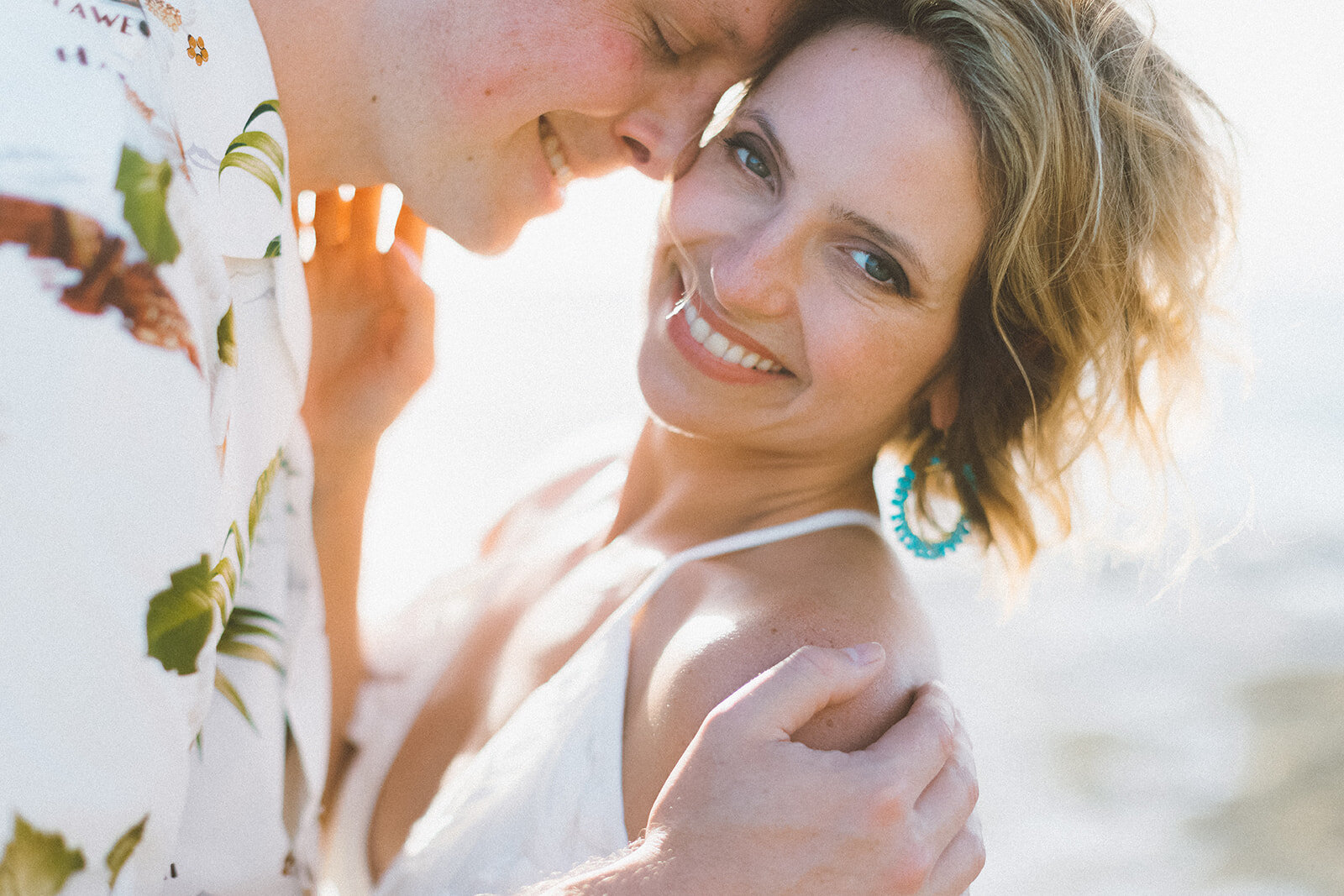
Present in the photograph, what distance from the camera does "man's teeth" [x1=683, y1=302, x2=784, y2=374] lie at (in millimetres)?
2246

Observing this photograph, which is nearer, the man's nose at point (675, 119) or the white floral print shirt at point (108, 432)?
the white floral print shirt at point (108, 432)

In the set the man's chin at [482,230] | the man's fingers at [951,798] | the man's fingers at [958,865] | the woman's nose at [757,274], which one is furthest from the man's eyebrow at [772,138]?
the man's fingers at [958,865]

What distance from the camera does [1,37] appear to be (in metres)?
1.36

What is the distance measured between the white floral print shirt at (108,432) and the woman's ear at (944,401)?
4.92 ft

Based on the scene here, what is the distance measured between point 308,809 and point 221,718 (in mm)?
247

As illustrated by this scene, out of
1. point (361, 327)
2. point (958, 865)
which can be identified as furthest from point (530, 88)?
point (958, 865)

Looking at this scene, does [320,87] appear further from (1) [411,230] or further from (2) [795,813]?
(2) [795,813]

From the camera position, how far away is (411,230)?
112 inches

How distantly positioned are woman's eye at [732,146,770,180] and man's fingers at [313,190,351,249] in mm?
1068

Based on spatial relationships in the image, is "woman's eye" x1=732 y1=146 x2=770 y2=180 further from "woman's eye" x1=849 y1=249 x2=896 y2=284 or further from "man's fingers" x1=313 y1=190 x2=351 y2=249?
"man's fingers" x1=313 y1=190 x2=351 y2=249

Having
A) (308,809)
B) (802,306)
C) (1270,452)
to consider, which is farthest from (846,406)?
(1270,452)

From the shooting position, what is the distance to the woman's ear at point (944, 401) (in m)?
2.46

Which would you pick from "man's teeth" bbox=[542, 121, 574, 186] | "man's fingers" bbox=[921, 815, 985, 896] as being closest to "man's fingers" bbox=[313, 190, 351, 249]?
"man's teeth" bbox=[542, 121, 574, 186]

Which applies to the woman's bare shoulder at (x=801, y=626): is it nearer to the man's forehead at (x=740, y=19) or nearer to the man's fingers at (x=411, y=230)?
the man's forehead at (x=740, y=19)
